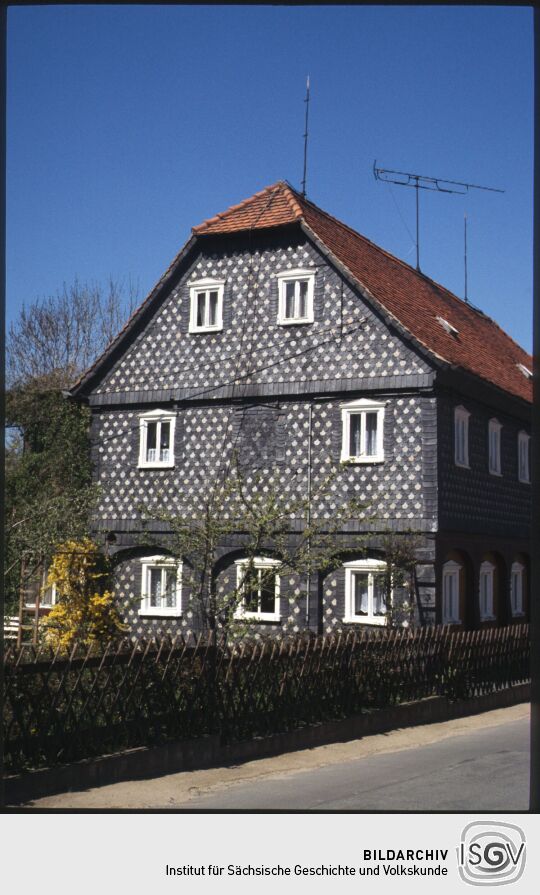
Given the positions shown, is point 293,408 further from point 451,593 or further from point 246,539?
point 451,593

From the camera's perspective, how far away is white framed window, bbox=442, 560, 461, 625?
20.8 meters

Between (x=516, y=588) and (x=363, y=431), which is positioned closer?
(x=363, y=431)

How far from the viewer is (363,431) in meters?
20.2

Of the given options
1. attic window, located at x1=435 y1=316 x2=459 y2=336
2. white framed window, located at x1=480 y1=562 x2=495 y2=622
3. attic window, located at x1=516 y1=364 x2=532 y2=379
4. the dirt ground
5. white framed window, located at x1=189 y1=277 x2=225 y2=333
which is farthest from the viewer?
attic window, located at x1=516 y1=364 x2=532 y2=379

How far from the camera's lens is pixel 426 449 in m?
19.9

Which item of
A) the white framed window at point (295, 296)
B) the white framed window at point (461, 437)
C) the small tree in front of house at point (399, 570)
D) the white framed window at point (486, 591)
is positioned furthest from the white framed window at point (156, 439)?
the white framed window at point (486, 591)

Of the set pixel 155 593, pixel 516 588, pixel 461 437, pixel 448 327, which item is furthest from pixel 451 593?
pixel 448 327

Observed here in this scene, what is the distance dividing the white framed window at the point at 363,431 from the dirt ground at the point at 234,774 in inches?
207

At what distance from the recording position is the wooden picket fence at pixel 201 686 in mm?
9609

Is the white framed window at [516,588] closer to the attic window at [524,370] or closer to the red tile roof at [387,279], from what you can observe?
the red tile roof at [387,279]

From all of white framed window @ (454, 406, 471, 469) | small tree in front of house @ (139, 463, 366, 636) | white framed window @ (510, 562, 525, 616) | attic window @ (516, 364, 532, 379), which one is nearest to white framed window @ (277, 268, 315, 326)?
small tree in front of house @ (139, 463, 366, 636)

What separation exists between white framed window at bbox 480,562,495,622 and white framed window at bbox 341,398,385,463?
153 inches
